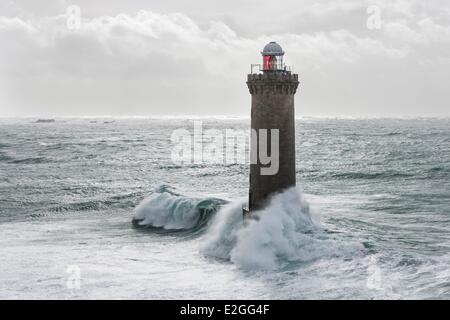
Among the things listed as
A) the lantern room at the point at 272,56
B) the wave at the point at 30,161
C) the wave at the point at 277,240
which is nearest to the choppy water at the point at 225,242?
the wave at the point at 277,240

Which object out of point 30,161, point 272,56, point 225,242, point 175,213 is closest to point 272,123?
point 272,56

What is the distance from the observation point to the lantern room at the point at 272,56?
23656mm

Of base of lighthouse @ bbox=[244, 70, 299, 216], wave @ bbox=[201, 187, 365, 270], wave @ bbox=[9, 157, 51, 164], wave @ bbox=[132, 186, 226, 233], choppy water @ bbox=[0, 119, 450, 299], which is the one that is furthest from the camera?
wave @ bbox=[9, 157, 51, 164]

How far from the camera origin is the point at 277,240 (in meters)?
22.5

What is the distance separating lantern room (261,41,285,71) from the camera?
931 inches

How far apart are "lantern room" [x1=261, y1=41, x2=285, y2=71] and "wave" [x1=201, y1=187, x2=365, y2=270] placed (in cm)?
553

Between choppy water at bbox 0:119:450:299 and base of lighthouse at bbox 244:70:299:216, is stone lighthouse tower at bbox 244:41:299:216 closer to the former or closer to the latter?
base of lighthouse at bbox 244:70:299:216

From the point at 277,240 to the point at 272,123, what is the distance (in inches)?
198

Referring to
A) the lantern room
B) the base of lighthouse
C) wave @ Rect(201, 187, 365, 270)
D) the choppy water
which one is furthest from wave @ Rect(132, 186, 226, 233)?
the lantern room

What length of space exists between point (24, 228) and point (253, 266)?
1448 cm
